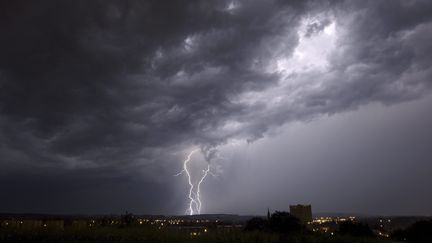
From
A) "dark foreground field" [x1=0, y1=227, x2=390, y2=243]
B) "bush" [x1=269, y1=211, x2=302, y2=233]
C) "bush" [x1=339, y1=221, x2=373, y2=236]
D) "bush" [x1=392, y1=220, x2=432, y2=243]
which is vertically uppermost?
"dark foreground field" [x1=0, y1=227, x2=390, y2=243]

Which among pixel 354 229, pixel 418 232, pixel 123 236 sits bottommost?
pixel 418 232

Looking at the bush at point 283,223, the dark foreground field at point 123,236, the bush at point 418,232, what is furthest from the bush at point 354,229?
the dark foreground field at point 123,236

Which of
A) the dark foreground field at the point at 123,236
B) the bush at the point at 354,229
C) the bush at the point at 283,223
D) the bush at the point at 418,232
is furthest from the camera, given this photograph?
the bush at the point at 418,232

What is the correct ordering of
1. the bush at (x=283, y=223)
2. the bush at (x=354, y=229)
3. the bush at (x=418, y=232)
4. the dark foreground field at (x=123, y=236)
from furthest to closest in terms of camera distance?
the bush at (x=418, y=232) → the bush at (x=354, y=229) → the bush at (x=283, y=223) → the dark foreground field at (x=123, y=236)

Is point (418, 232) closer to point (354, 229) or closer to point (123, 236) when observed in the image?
point (354, 229)

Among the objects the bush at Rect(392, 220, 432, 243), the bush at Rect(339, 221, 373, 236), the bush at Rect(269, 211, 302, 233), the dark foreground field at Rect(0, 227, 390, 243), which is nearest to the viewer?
the dark foreground field at Rect(0, 227, 390, 243)

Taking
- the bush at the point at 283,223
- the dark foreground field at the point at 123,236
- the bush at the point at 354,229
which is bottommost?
the bush at the point at 354,229

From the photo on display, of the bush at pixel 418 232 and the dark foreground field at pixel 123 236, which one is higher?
the dark foreground field at pixel 123 236

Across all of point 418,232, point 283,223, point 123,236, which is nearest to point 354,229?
point 283,223

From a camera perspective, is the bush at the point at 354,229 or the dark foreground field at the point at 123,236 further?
the bush at the point at 354,229

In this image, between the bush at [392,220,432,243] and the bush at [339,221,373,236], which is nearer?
the bush at [339,221,373,236]

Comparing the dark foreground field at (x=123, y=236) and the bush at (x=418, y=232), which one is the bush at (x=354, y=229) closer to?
the bush at (x=418, y=232)

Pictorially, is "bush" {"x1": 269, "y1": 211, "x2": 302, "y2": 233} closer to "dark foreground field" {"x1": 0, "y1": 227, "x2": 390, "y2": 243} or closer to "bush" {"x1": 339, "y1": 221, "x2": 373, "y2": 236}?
"bush" {"x1": 339, "y1": 221, "x2": 373, "y2": 236}

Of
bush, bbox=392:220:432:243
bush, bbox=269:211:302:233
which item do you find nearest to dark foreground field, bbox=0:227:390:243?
bush, bbox=269:211:302:233
